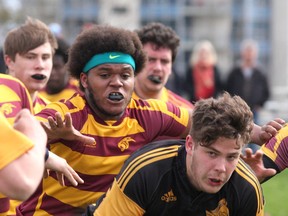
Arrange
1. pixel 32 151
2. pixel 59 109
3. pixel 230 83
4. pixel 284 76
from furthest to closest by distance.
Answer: pixel 284 76, pixel 230 83, pixel 59 109, pixel 32 151

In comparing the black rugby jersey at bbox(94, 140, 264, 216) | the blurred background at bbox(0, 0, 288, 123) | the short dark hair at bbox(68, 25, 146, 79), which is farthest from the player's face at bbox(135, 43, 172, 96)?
the blurred background at bbox(0, 0, 288, 123)

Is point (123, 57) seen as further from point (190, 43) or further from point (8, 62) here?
point (190, 43)

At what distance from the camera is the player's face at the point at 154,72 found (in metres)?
7.95

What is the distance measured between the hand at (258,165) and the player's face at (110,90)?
91cm

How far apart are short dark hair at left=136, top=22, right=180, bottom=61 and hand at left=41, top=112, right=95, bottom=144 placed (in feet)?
8.83

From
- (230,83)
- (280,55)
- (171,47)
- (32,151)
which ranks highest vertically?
(32,151)

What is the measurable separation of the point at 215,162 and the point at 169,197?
1.43ft

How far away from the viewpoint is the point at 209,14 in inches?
2400

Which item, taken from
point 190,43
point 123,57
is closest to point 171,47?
point 123,57

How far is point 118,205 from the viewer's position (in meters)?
5.45

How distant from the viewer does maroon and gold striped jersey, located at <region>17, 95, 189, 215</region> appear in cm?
606

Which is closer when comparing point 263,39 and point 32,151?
point 32,151

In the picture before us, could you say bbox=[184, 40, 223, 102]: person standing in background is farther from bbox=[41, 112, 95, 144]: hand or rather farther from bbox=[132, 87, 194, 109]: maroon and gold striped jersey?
bbox=[41, 112, 95, 144]: hand

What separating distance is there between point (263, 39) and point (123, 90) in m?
55.7
